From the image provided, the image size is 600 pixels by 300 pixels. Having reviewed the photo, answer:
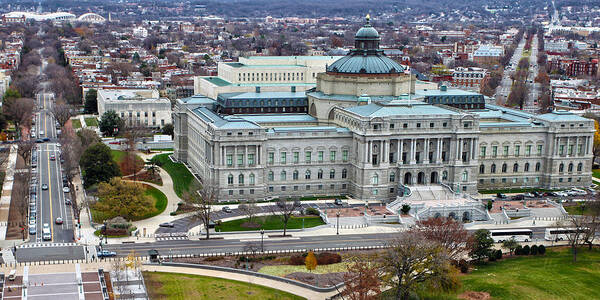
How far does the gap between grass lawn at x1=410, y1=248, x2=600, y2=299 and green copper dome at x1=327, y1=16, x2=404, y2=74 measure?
55.6 metres

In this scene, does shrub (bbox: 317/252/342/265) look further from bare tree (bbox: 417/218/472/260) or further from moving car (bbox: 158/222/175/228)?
moving car (bbox: 158/222/175/228)

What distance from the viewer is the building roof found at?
130225 millimetres

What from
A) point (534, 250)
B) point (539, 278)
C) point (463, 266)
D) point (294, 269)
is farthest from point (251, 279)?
point (534, 250)

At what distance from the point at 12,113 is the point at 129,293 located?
12164 cm

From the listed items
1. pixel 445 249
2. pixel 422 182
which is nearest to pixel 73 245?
pixel 445 249

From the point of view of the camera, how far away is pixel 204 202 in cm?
10988

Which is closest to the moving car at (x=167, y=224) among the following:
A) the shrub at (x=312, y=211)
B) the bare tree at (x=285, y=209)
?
the bare tree at (x=285, y=209)

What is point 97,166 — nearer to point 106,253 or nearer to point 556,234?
point 106,253

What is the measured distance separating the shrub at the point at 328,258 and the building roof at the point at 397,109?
3688 cm

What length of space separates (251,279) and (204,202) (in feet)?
74.9

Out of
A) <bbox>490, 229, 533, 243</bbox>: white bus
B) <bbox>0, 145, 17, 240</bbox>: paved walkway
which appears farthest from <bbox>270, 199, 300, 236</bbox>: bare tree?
<bbox>0, 145, 17, 240</bbox>: paved walkway

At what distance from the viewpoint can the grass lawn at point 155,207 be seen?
376 ft

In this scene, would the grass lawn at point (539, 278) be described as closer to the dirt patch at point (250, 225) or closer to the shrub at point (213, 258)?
the shrub at point (213, 258)

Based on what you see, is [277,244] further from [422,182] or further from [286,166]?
[422,182]
